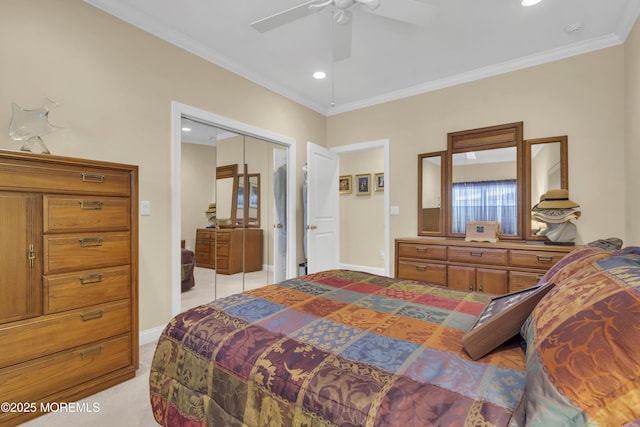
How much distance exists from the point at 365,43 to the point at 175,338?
9.67 ft

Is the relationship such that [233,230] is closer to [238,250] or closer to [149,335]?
[238,250]

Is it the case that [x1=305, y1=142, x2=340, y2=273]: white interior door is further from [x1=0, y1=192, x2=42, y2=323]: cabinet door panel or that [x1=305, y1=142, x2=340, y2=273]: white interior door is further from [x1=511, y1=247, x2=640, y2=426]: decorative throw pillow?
[x1=511, y1=247, x2=640, y2=426]: decorative throw pillow

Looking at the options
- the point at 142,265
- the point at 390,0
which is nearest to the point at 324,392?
the point at 390,0

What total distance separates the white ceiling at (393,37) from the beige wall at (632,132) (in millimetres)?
225

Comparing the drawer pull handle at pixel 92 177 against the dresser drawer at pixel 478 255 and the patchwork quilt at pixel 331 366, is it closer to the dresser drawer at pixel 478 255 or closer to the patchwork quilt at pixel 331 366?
the patchwork quilt at pixel 331 366

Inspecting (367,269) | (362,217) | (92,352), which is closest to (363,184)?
(362,217)

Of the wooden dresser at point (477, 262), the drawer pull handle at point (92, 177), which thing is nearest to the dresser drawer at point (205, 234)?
the drawer pull handle at point (92, 177)

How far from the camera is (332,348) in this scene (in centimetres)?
99

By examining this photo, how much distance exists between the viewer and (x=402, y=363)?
0.89 m

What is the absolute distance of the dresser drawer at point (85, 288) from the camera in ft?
5.54

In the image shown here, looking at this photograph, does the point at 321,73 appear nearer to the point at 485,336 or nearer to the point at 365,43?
the point at 365,43

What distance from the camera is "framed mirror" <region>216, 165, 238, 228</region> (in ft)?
10.8

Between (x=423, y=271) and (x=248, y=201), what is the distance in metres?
2.24

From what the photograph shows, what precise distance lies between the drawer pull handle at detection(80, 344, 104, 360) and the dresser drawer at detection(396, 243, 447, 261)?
113 inches
